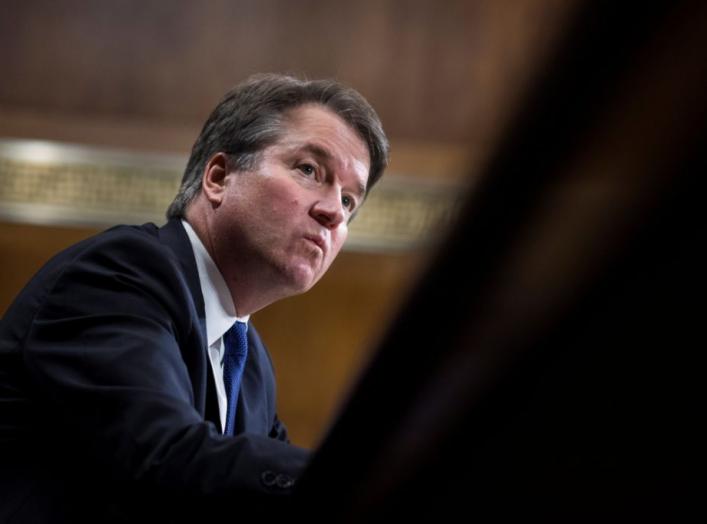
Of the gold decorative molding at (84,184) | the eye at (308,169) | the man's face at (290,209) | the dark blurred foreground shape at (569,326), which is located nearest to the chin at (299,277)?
the man's face at (290,209)

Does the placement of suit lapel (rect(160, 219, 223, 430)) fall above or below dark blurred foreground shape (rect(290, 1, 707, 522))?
below

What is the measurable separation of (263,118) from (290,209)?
0.47ft

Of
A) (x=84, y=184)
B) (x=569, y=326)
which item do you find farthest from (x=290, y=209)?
(x=84, y=184)

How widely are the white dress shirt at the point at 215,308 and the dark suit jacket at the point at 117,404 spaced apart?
5cm

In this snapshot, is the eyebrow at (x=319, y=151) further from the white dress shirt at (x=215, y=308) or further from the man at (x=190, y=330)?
the white dress shirt at (x=215, y=308)

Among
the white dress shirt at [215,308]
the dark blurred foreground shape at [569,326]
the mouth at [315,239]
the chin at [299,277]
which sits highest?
the dark blurred foreground shape at [569,326]

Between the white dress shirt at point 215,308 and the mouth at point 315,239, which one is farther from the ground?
the mouth at point 315,239

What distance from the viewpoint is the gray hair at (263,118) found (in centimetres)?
123

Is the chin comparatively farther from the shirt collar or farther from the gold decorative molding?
the gold decorative molding

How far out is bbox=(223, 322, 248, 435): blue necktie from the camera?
3.59 ft

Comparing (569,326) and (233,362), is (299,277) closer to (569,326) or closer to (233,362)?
(233,362)

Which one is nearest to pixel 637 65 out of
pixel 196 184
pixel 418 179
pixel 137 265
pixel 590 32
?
pixel 590 32

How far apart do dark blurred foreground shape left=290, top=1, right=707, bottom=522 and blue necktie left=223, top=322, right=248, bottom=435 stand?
64cm

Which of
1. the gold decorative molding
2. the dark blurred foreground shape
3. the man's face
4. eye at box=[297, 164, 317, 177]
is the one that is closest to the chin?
the man's face
